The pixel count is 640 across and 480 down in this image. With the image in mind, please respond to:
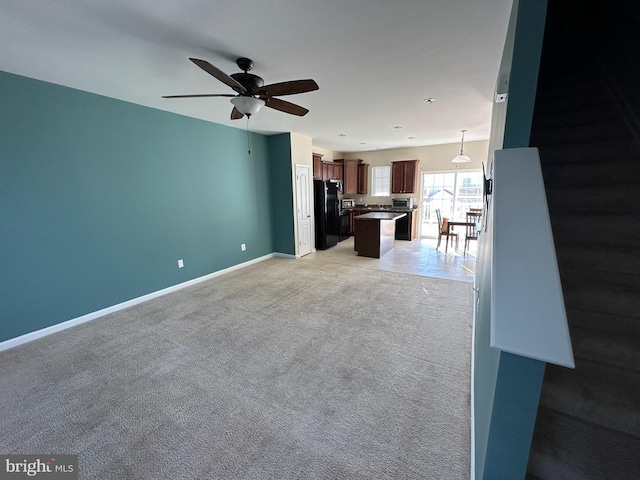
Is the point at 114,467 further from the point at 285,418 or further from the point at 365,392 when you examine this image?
the point at 365,392

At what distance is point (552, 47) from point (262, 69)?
2520mm

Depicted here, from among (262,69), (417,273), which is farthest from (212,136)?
(417,273)

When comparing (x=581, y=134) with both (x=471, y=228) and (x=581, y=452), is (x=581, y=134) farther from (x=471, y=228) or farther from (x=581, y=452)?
(x=471, y=228)

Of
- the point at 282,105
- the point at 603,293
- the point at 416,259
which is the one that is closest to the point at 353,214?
the point at 416,259

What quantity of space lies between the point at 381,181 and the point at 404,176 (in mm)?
789

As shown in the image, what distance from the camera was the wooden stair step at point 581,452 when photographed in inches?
33.5

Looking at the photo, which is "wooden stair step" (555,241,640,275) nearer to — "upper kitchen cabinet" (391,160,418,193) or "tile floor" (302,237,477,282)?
"tile floor" (302,237,477,282)

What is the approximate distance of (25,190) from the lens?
101 inches

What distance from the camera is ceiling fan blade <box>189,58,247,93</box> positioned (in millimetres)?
1723

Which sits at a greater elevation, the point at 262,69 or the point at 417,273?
the point at 262,69

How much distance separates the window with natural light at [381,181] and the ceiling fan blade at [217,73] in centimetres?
623

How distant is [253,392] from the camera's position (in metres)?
1.91

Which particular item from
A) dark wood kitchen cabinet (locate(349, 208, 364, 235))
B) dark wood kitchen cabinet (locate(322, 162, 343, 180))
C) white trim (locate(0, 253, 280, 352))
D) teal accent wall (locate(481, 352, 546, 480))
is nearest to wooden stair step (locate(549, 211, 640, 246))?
teal accent wall (locate(481, 352, 546, 480))

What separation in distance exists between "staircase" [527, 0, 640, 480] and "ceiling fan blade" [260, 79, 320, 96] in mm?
1747
